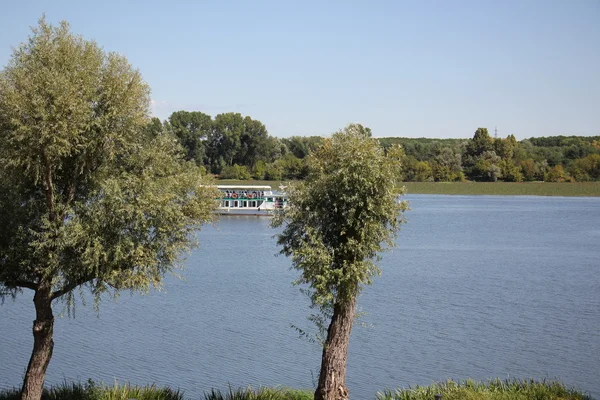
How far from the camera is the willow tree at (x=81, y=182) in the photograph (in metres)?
16.6

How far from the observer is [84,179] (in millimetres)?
18188

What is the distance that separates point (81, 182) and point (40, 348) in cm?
404

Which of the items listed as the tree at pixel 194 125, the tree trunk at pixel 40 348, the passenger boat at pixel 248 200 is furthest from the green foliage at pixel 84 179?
the tree at pixel 194 125

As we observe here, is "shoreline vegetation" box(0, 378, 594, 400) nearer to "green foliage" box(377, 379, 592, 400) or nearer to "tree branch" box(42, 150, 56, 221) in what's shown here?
"green foliage" box(377, 379, 592, 400)

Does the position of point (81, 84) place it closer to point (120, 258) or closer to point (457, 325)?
point (120, 258)

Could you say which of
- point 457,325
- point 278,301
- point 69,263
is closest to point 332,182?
point 69,263

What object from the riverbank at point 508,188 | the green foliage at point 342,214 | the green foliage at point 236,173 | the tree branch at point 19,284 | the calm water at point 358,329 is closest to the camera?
the green foliage at point 342,214

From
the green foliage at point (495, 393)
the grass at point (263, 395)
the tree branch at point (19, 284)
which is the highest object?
the tree branch at point (19, 284)

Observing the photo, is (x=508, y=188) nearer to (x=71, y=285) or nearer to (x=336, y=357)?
(x=336, y=357)

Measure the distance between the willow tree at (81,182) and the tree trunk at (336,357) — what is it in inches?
157

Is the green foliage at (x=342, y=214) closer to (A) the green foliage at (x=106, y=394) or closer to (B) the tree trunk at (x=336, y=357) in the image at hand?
(B) the tree trunk at (x=336, y=357)

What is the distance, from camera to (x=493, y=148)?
566 feet

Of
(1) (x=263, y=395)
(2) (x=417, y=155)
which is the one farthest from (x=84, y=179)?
(2) (x=417, y=155)

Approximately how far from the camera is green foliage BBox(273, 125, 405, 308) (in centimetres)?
1705
